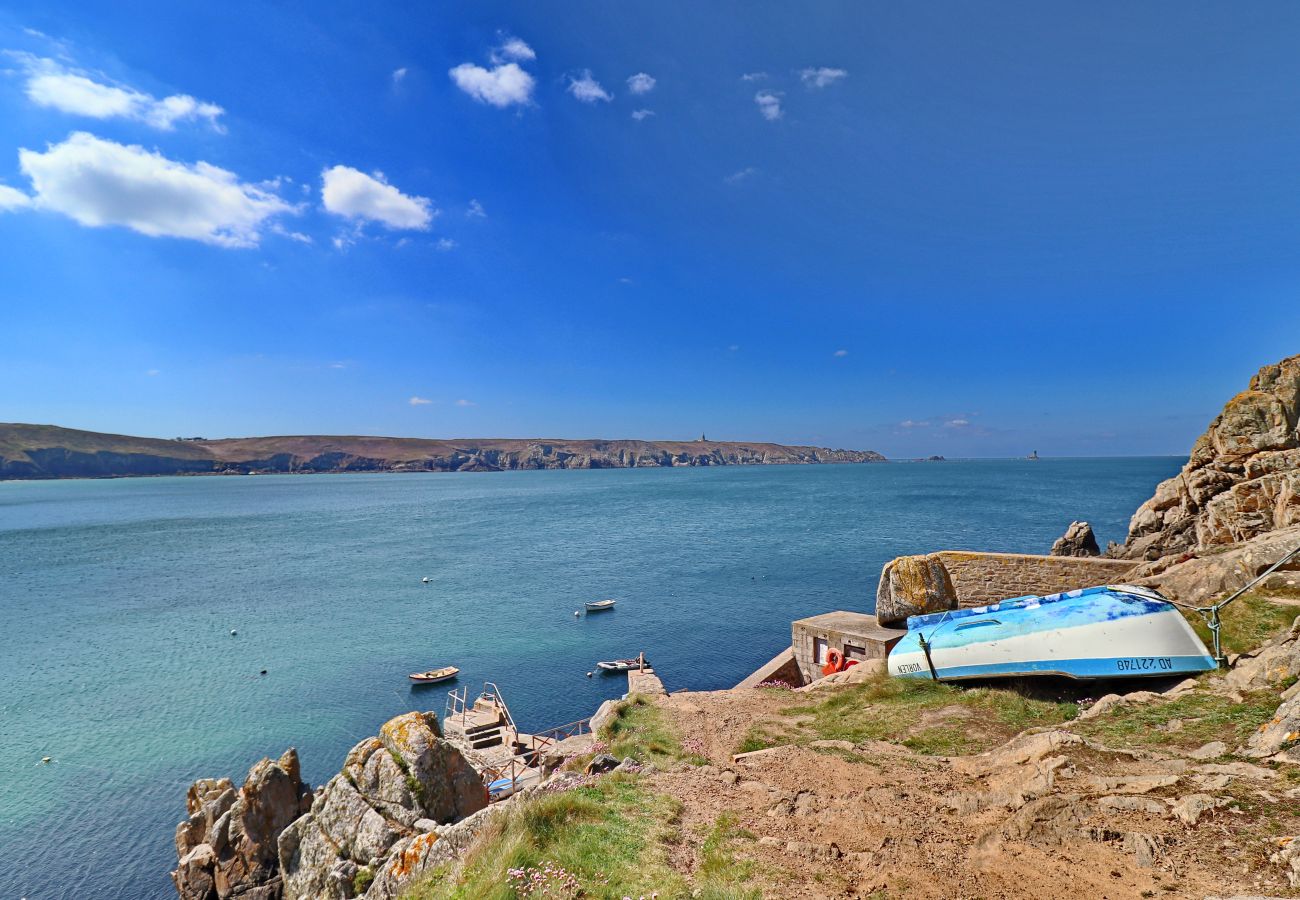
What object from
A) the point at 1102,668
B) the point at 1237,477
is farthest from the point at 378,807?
the point at 1237,477

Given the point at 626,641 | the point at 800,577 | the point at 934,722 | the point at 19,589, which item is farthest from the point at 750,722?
the point at 19,589

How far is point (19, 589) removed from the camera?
54844mm

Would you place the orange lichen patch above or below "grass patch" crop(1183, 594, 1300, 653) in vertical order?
below

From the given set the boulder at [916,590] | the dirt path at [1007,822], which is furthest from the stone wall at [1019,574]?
the dirt path at [1007,822]

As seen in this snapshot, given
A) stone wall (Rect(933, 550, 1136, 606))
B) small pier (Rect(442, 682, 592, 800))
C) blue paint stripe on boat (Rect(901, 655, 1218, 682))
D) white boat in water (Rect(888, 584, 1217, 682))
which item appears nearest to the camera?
blue paint stripe on boat (Rect(901, 655, 1218, 682))

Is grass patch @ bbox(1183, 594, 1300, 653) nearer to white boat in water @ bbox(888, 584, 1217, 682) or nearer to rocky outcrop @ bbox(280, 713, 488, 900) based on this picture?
white boat in water @ bbox(888, 584, 1217, 682)

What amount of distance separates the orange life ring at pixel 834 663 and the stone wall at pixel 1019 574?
4524mm

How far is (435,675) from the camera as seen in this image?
3269 centimetres

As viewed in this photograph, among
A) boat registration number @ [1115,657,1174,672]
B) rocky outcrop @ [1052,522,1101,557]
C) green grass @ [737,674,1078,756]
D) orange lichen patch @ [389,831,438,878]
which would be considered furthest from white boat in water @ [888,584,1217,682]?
rocky outcrop @ [1052,522,1101,557]

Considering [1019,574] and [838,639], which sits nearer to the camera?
[1019,574]

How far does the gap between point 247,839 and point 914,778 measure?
57.0 ft

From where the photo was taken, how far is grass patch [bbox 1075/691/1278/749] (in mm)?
8875

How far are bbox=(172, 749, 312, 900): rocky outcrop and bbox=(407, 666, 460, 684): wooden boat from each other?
1454cm

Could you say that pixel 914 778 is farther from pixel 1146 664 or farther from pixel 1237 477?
pixel 1237 477
